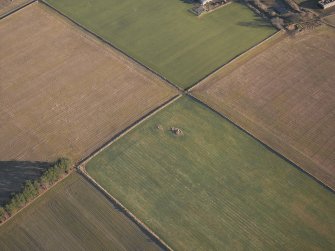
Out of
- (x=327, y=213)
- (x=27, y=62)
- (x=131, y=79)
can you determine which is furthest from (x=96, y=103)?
(x=327, y=213)

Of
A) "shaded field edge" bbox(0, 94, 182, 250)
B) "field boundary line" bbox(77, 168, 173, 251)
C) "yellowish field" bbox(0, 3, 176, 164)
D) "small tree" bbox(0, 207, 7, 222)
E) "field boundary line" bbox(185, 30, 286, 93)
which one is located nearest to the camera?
"field boundary line" bbox(77, 168, 173, 251)

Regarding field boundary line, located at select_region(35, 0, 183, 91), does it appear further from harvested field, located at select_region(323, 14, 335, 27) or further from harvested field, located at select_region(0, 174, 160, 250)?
harvested field, located at select_region(323, 14, 335, 27)

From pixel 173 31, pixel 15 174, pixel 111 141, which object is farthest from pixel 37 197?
pixel 173 31

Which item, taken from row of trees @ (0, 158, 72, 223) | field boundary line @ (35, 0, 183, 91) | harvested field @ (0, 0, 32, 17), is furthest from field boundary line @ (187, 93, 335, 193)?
harvested field @ (0, 0, 32, 17)

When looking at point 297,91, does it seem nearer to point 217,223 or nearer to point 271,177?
point 271,177

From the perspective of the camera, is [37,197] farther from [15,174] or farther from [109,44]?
[109,44]

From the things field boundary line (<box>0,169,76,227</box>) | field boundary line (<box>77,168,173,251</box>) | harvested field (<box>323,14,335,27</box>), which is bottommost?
field boundary line (<box>0,169,76,227</box>)

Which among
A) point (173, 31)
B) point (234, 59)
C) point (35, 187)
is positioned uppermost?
point (234, 59)
